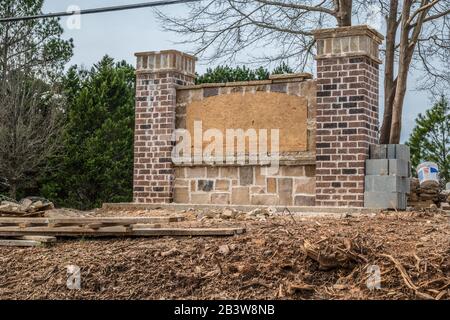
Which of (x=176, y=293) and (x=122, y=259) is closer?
(x=176, y=293)

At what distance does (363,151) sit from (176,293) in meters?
6.42

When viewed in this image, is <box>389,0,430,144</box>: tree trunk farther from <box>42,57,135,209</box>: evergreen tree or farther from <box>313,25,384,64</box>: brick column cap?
<box>42,57,135,209</box>: evergreen tree

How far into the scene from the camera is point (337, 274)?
5.76 meters

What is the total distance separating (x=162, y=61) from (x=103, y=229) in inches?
251

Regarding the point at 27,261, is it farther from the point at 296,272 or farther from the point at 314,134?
the point at 314,134

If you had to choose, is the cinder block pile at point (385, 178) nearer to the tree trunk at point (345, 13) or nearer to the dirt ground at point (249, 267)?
the dirt ground at point (249, 267)

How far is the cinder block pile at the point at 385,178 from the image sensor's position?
1112 centimetres

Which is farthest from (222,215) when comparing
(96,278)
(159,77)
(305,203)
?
(159,77)

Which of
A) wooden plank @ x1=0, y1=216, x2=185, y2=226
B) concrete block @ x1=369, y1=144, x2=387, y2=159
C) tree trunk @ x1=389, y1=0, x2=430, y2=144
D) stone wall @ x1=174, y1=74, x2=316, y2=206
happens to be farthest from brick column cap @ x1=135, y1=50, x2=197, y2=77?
wooden plank @ x1=0, y1=216, x2=185, y2=226

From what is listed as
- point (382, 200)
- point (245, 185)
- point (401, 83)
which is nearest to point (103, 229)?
point (245, 185)

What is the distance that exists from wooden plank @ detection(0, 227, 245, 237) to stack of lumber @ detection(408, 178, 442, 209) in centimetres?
754

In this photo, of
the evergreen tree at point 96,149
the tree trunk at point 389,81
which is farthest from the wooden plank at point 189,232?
the evergreen tree at point 96,149

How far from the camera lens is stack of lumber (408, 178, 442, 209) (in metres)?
13.7

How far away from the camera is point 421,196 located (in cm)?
1384
